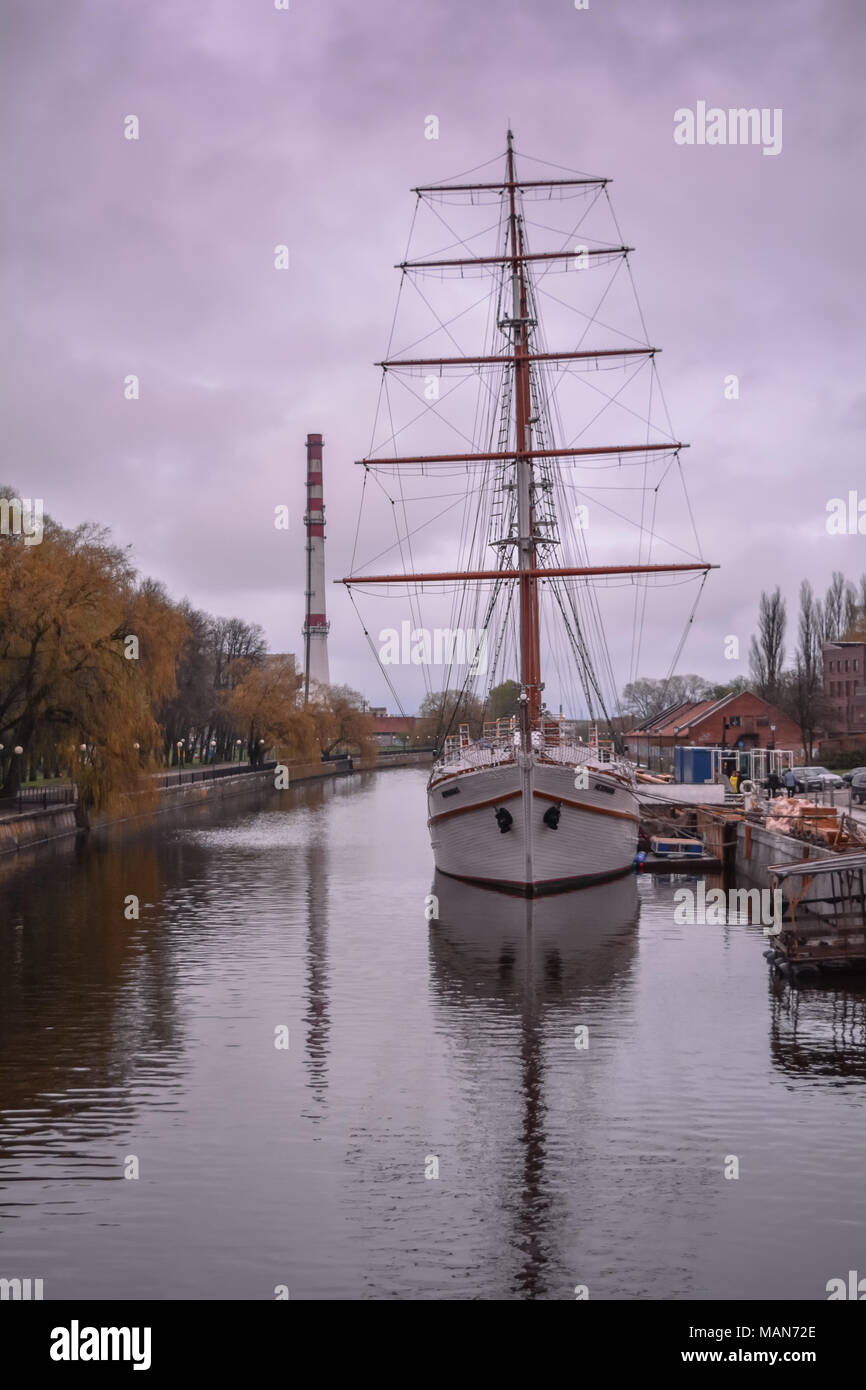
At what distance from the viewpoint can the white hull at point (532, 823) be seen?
105ft

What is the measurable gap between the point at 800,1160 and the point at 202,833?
3956 cm

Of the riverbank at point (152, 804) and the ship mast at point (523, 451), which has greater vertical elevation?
the ship mast at point (523, 451)

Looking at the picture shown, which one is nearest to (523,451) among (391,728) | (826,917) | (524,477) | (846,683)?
(524,477)

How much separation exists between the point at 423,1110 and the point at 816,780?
125 feet

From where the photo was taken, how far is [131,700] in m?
43.0

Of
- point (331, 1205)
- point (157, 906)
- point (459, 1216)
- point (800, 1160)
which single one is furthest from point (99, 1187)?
point (157, 906)

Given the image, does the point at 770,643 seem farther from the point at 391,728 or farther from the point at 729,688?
the point at 391,728

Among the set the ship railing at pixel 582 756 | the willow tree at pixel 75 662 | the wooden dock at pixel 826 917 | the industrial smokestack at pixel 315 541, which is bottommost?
the wooden dock at pixel 826 917

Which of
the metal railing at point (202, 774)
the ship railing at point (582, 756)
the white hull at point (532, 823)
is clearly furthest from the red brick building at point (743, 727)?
the white hull at point (532, 823)

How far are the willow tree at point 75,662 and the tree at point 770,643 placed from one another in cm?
5433

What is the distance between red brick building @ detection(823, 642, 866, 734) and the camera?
296 feet

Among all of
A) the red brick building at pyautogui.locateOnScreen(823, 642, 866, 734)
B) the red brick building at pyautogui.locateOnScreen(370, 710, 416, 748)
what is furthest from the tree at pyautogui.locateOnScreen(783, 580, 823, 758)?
the red brick building at pyautogui.locateOnScreen(370, 710, 416, 748)

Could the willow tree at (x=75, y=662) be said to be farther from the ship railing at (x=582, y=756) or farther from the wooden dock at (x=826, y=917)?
the wooden dock at (x=826, y=917)

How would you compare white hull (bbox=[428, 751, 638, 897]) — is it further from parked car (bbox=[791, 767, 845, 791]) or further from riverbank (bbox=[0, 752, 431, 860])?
parked car (bbox=[791, 767, 845, 791])
